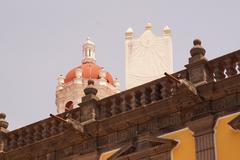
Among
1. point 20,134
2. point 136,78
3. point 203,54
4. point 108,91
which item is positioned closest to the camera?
point 203,54

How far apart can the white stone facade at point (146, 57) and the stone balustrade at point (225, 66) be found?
6888 millimetres

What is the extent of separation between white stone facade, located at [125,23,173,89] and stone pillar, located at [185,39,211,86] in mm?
6520

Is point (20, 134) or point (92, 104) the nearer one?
point (92, 104)

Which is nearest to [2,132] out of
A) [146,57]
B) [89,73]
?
[146,57]

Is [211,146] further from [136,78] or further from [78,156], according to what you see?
[136,78]

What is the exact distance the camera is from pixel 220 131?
17.1m

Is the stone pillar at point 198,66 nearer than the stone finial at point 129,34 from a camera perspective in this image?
Yes

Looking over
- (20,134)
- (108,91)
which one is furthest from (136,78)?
(108,91)

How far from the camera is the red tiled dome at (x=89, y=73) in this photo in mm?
48188

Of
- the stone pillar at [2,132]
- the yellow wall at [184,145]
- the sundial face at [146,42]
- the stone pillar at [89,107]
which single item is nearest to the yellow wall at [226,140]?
the yellow wall at [184,145]

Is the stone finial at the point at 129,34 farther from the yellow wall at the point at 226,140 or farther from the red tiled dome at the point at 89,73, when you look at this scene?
the red tiled dome at the point at 89,73

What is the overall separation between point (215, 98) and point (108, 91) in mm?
29839

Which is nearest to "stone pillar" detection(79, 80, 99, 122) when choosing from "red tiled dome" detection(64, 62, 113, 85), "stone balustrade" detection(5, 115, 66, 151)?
"stone balustrade" detection(5, 115, 66, 151)

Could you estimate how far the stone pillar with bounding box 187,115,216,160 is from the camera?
55.9 ft
